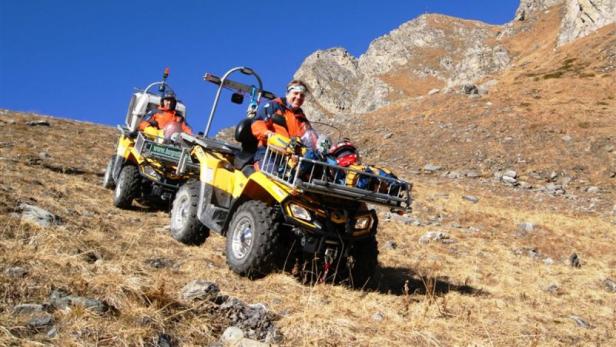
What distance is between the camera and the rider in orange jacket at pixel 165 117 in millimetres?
10977

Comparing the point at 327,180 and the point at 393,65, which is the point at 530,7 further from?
Answer: the point at 327,180

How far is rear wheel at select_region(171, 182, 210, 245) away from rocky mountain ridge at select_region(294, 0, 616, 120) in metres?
73.0

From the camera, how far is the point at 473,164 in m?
24.6

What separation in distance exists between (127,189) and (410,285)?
17.4 ft

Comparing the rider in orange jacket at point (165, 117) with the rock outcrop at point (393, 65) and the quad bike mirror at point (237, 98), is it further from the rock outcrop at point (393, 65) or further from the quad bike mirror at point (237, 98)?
the rock outcrop at point (393, 65)

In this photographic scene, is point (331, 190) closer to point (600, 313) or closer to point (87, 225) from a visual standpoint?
point (87, 225)

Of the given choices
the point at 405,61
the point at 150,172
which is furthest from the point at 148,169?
the point at 405,61

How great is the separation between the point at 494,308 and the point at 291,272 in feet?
7.69

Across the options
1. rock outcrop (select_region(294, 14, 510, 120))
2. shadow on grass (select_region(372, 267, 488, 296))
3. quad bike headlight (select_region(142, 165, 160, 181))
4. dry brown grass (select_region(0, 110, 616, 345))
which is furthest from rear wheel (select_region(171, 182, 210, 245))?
rock outcrop (select_region(294, 14, 510, 120))

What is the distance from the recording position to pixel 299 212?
19.5ft

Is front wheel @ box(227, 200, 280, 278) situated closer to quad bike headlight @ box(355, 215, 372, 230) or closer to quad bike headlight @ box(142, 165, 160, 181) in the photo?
quad bike headlight @ box(355, 215, 372, 230)

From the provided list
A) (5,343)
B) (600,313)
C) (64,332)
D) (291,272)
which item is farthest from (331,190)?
(600,313)

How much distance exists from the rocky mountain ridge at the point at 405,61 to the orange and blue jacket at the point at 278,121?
2879 inches

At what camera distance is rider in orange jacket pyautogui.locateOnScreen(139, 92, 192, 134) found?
11.0 metres
